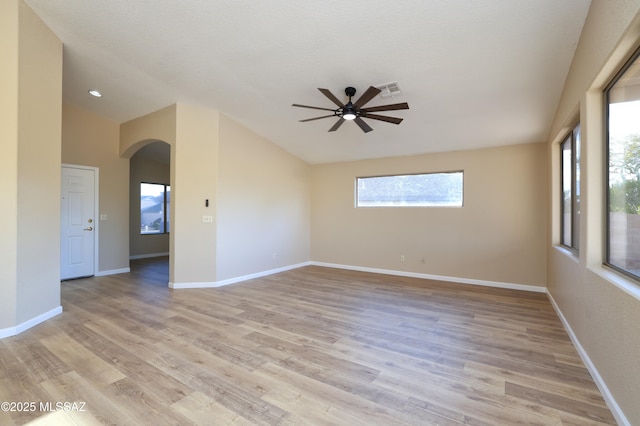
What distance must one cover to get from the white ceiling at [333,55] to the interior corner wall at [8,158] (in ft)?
1.37

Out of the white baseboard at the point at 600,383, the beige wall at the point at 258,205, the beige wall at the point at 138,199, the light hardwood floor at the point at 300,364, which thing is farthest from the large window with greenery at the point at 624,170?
the beige wall at the point at 138,199

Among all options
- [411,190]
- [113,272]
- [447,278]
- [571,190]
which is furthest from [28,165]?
[447,278]

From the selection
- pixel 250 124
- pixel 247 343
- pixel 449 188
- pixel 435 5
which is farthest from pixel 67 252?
pixel 449 188

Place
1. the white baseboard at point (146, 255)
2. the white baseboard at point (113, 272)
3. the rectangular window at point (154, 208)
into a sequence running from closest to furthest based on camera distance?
the white baseboard at point (113, 272) → the white baseboard at point (146, 255) → the rectangular window at point (154, 208)

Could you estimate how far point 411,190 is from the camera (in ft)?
19.3

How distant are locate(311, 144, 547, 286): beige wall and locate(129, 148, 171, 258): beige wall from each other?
4.99 metres

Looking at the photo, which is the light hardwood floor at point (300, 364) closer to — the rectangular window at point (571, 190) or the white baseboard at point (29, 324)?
the white baseboard at point (29, 324)

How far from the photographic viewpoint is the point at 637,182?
5.80 ft

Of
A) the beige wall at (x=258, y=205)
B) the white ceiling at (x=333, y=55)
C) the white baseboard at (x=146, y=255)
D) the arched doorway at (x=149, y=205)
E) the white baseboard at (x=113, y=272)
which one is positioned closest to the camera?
the white ceiling at (x=333, y=55)

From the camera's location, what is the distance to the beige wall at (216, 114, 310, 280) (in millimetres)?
5035

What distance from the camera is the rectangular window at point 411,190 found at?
546 centimetres

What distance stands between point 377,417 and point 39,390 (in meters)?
2.30

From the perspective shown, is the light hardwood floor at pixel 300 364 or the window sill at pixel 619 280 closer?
the window sill at pixel 619 280

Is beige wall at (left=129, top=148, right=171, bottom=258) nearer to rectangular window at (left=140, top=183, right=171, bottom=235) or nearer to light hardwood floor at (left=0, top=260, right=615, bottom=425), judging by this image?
rectangular window at (left=140, top=183, right=171, bottom=235)
